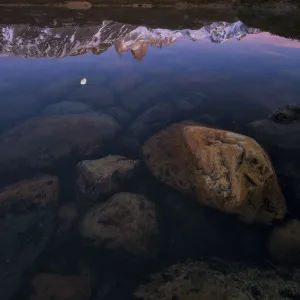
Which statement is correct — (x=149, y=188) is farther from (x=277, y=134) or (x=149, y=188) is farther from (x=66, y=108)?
(x=66, y=108)

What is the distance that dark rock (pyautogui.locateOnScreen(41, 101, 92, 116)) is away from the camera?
36.6 ft

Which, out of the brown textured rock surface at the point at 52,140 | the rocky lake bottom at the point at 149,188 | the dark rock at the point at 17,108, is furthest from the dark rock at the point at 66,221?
the dark rock at the point at 17,108

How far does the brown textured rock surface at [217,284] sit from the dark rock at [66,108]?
304 inches

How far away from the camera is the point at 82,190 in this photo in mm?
7227

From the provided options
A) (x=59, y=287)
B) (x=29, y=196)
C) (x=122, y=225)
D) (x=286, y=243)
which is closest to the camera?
(x=59, y=287)

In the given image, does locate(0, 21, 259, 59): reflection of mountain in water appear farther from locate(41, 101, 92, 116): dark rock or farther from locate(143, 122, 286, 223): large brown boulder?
locate(143, 122, 286, 223): large brown boulder

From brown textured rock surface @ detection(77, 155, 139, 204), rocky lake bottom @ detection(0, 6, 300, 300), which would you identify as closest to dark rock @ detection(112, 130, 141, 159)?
rocky lake bottom @ detection(0, 6, 300, 300)

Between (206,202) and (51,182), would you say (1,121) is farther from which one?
(206,202)

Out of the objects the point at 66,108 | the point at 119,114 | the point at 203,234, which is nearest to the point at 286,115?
the point at 119,114

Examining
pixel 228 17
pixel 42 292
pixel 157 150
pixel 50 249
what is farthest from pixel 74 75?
pixel 228 17

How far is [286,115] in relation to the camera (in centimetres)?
Result: 1039

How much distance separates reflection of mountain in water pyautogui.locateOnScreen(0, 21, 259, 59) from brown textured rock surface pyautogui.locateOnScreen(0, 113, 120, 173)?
1015 cm

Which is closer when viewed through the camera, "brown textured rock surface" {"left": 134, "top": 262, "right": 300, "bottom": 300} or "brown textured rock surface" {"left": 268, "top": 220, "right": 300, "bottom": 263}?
"brown textured rock surface" {"left": 134, "top": 262, "right": 300, "bottom": 300}

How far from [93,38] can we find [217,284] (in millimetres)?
24770
